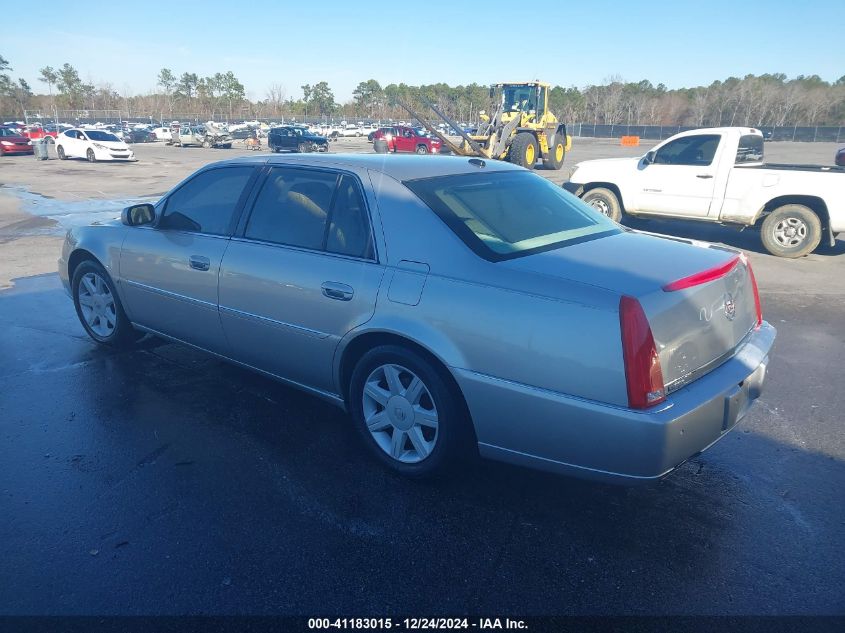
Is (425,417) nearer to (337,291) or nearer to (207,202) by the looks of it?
(337,291)

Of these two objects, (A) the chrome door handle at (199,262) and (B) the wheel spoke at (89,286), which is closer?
(A) the chrome door handle at (199,262)

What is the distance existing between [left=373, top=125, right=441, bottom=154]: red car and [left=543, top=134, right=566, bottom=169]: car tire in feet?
34.6

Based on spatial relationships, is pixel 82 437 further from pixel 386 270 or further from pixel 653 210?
pixel 653 210

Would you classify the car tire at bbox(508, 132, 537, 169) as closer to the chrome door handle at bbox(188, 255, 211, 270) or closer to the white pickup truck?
the white pickup truck

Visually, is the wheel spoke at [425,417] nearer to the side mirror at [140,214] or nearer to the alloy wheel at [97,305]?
the side mirror at [140,214]

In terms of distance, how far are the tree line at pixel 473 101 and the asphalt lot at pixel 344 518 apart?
7152cm

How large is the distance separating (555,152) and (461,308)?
22.8 metres

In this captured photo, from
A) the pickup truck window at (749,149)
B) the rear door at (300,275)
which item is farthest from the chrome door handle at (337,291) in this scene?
the pickup truck window at (749,149)

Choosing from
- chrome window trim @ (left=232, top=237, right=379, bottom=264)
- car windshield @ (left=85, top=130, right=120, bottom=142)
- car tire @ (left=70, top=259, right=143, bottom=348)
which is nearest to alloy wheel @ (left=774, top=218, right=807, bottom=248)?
chrome window trim @ (left=232, top=237, right=379, bottom=264)

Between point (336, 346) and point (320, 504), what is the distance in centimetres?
83

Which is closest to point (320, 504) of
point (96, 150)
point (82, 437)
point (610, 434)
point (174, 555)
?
point (174, 555)

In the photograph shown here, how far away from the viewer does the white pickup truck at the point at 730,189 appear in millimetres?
8703

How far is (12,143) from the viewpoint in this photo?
33.3 metres

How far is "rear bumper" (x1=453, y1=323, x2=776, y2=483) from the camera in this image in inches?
97.4
